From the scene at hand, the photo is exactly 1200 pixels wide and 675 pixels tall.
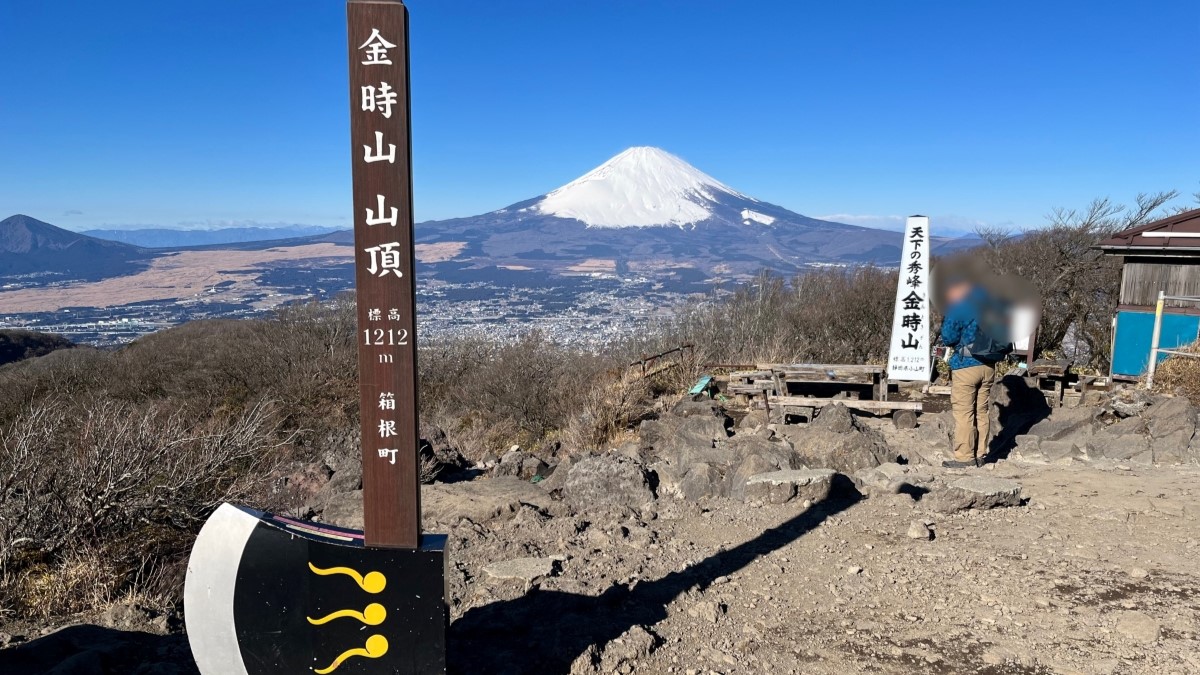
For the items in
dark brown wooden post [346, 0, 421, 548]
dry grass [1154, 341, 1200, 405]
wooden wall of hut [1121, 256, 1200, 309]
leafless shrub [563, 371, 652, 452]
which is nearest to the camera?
dark brown wooden post [346, 0, 421, 548]

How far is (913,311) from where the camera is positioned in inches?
383

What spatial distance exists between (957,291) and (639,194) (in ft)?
452

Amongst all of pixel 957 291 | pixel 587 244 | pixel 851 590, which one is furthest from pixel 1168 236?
pixel 587 244

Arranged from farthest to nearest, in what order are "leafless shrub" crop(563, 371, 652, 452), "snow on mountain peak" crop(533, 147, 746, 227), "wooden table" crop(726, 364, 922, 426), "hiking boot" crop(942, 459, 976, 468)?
"snow on mountain peak" crop(533, 147, 746, 227)
"leafless shrub" crop(563, 371, 652, 452)
"wooden table" crop(726, 364, 922, 426)
"hiking boot" crop(942, 459, 976, 468)

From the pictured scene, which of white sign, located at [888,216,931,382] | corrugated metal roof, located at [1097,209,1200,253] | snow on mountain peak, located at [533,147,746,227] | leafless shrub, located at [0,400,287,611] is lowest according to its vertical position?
leafless shrub, located at [0,400,287,611]

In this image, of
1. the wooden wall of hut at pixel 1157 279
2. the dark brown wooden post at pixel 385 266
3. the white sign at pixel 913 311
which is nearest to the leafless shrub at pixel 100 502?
the dark brown wooden post at pixel 385 266

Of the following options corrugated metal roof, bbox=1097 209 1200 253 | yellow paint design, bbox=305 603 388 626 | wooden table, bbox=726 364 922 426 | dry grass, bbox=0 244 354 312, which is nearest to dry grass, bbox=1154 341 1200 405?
wooden table, bbox=726 364 922 426

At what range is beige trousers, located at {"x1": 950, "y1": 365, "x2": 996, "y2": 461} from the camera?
6867mm

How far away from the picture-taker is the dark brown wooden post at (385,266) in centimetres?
307

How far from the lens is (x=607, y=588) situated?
4520 mm

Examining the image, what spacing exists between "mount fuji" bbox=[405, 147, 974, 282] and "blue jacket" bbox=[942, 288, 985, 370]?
33.4 metres

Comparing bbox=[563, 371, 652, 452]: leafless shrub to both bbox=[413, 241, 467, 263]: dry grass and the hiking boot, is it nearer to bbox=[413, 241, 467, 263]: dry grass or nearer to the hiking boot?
the hiking boot

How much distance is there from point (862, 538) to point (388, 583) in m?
3.41

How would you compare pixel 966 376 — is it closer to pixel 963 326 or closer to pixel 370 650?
pixel 963 326
